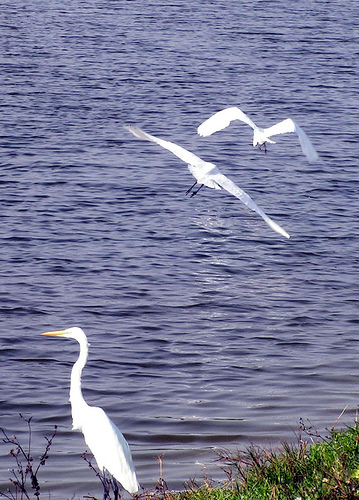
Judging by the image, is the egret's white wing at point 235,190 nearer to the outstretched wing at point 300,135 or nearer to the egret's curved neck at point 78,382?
the outstretched wing at point 300,135

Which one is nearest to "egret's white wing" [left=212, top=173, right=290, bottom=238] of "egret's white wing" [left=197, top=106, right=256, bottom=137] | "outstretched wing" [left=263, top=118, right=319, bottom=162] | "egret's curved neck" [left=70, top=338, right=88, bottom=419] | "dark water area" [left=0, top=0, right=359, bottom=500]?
"dark water area" [left=0, top=0, right=359, bottom=500]

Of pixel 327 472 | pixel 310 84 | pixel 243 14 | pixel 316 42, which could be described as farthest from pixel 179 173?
pixel 243 14

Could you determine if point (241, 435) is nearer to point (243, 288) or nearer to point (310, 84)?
point (243, 288)

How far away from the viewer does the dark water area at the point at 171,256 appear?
19.8 ft

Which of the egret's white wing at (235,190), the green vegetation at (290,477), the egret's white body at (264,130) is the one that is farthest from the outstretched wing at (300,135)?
the green vegetation at (290,477)

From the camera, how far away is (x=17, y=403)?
6109 mm

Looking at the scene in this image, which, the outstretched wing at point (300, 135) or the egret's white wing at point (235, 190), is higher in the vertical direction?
the egret's white wing at point (235, 190)

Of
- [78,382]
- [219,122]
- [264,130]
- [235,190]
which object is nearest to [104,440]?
[78,382]

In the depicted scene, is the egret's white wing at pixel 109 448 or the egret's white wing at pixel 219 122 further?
the egret's white wing at pixel 219 122

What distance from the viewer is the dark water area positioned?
6.03 meters

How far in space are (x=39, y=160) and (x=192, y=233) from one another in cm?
320

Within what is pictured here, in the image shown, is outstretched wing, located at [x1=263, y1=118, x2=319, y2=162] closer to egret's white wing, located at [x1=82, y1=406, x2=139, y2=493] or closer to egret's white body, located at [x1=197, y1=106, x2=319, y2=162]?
egret's white body, located at [x1=197, y1=106, x2=319, y2=162]

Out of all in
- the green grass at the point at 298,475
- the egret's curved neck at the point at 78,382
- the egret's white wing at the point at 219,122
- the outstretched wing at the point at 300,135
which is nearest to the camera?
the green grass at the point at 298,475

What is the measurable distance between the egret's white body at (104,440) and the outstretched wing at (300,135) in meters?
5.46
